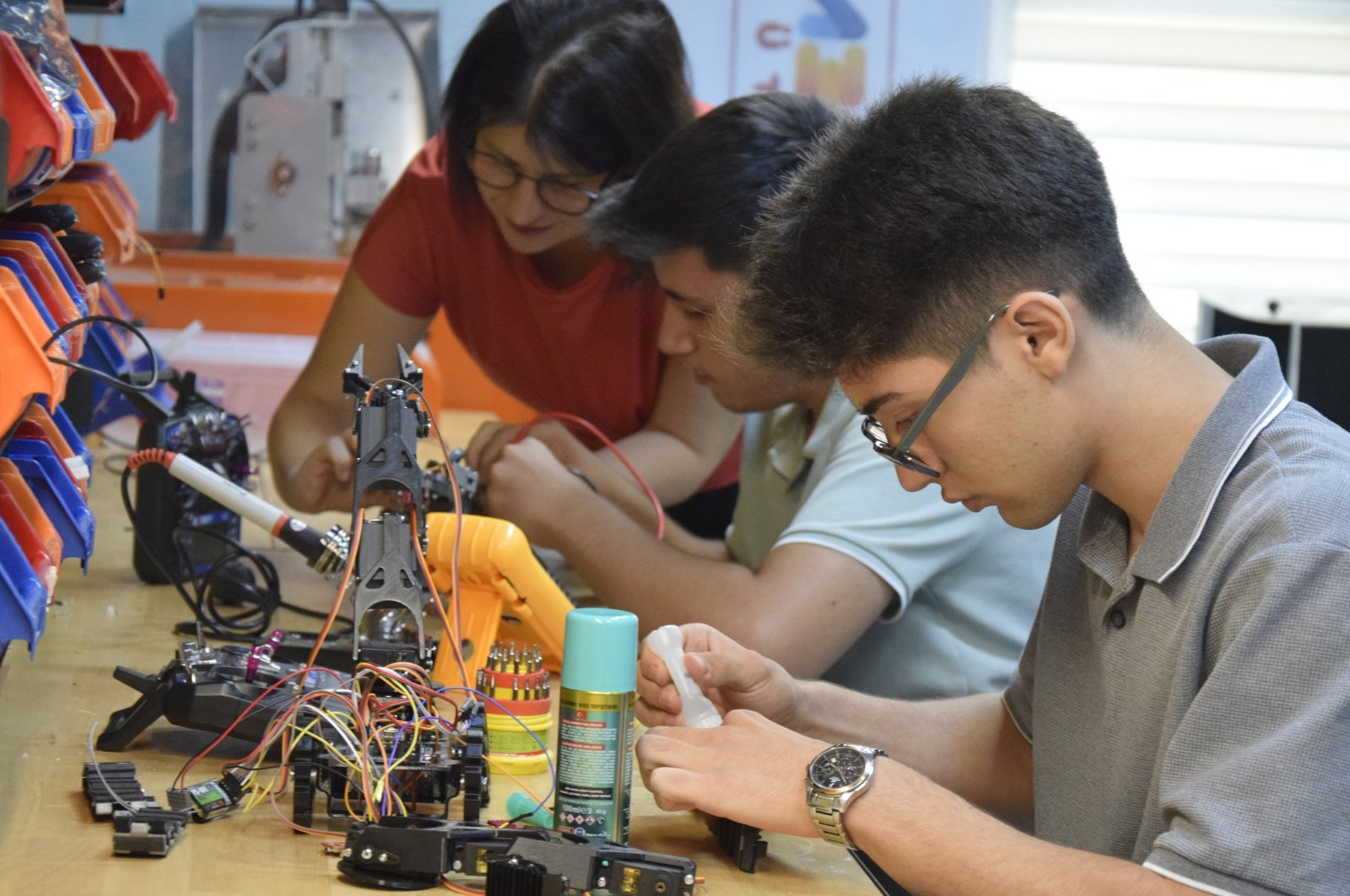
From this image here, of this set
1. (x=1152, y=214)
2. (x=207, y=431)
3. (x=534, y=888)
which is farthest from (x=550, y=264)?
(x=1152, y=214)

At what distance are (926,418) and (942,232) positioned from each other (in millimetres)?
131

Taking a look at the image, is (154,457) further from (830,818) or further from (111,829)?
(830,818)

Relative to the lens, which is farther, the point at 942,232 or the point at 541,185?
the point at 541,185

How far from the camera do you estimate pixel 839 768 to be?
97 centimetres

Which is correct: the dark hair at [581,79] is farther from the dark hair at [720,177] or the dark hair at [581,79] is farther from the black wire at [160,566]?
the black wire at [160,566]

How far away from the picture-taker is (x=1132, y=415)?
99 cm

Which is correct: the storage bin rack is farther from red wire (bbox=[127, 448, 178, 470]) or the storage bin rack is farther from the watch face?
the watch face

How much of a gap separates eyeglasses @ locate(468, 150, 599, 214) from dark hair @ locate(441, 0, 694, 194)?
4 cm

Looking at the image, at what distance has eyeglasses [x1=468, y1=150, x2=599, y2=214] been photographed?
1859 millimetres

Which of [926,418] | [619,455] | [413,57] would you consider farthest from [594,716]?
[413,57]

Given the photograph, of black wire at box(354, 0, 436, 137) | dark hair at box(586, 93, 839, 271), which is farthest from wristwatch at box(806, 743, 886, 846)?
black wire at box(354, 0, 436, 137)

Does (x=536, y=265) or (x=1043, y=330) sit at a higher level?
(x=1043, y=330)

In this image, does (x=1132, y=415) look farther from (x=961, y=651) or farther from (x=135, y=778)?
(x=135, y=778)

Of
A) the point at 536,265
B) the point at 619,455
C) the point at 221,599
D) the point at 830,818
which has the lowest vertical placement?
the point at 221,599
